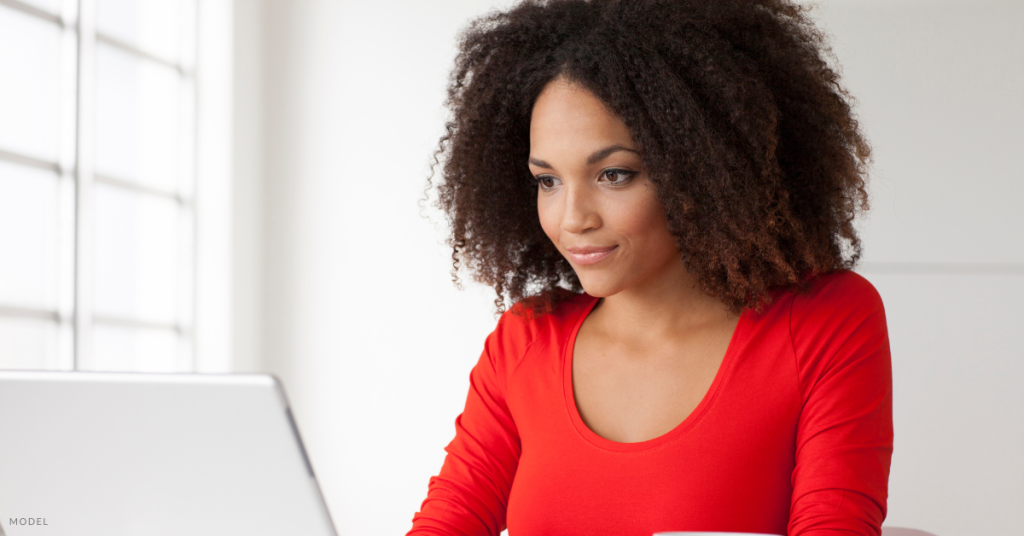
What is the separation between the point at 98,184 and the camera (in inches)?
120

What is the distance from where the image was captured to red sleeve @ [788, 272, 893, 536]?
1.14 metres

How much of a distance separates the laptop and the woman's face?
2.12 feet

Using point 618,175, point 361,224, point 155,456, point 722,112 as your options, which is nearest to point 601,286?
point 618,175

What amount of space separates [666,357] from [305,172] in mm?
2482

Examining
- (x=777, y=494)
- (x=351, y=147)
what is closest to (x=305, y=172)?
(x=351, y=147)

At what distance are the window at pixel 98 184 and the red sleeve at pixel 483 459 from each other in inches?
69.7

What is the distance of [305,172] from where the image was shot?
3.56 meters

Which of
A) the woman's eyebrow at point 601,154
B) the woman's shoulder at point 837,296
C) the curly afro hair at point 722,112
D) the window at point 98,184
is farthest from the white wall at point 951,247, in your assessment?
the window at point 98,184

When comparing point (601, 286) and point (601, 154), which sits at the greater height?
point (601, 154)

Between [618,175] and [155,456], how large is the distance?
0.78 m

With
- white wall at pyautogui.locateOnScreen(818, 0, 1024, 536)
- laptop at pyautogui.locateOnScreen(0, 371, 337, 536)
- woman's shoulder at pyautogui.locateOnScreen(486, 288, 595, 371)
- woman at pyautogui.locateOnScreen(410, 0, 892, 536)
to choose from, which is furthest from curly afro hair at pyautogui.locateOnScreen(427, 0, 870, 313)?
white wall at pyautogui.locateOnScreen(818, 0, 1024, 536)

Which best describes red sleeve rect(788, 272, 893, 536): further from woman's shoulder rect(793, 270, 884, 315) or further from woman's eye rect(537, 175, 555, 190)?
woman's eye rect(537, 175, 555, 190)

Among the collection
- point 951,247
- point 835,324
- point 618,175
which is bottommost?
point 835,324

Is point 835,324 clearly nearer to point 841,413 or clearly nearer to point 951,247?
point 841,413
